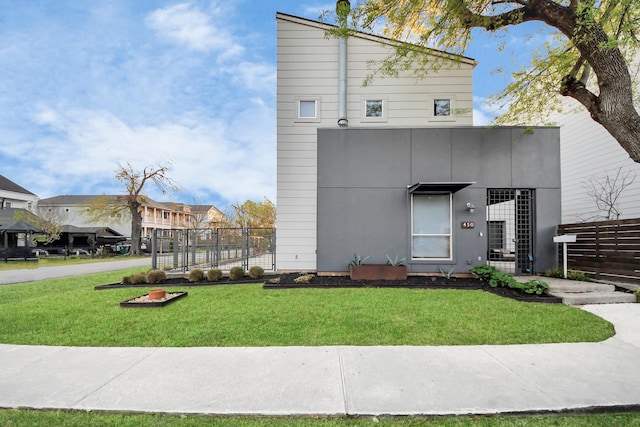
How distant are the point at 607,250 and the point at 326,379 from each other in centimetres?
811

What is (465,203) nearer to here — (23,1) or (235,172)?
(23,1)

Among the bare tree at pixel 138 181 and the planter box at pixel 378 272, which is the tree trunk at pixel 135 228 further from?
the planter box at pixel 378 272

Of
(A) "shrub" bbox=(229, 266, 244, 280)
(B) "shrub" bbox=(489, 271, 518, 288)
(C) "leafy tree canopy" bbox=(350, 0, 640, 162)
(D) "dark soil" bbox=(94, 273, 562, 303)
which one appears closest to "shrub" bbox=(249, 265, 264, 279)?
(D) "dark soil" bbox=(94, 273, 562, 303)

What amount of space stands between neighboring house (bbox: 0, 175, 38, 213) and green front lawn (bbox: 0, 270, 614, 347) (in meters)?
→ 40.6

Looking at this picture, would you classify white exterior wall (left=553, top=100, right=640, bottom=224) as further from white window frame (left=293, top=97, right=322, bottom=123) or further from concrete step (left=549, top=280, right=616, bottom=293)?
white window frame (left=293, top=97, right=322, bottom=123)

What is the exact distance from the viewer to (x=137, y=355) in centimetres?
→ 362

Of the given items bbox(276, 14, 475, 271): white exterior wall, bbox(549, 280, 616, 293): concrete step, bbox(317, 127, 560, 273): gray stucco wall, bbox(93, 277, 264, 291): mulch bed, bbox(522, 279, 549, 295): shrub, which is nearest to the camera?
bbox(522, 279, 549, 295): shrub

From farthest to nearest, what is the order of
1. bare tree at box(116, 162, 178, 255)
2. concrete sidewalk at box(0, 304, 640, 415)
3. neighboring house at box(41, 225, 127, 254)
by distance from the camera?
neighboring house at box(41, 225, 127, 254)
bare tree at box(116, 162, 178, 255)
concrete sidewalk at box(0, 304, 640, 415)

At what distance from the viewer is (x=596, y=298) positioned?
6062 millimetres

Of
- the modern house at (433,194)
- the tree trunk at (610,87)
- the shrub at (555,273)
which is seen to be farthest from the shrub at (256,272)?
the tree trunk at (610,87)

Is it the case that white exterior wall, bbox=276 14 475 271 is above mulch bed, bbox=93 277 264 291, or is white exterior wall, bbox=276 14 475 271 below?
above

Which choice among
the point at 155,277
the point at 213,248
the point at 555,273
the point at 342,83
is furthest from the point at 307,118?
the point at 555,273

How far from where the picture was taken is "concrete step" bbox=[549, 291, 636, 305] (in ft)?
19.7

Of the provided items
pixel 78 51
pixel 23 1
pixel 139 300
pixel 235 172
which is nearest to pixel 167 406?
pixel 139 300
